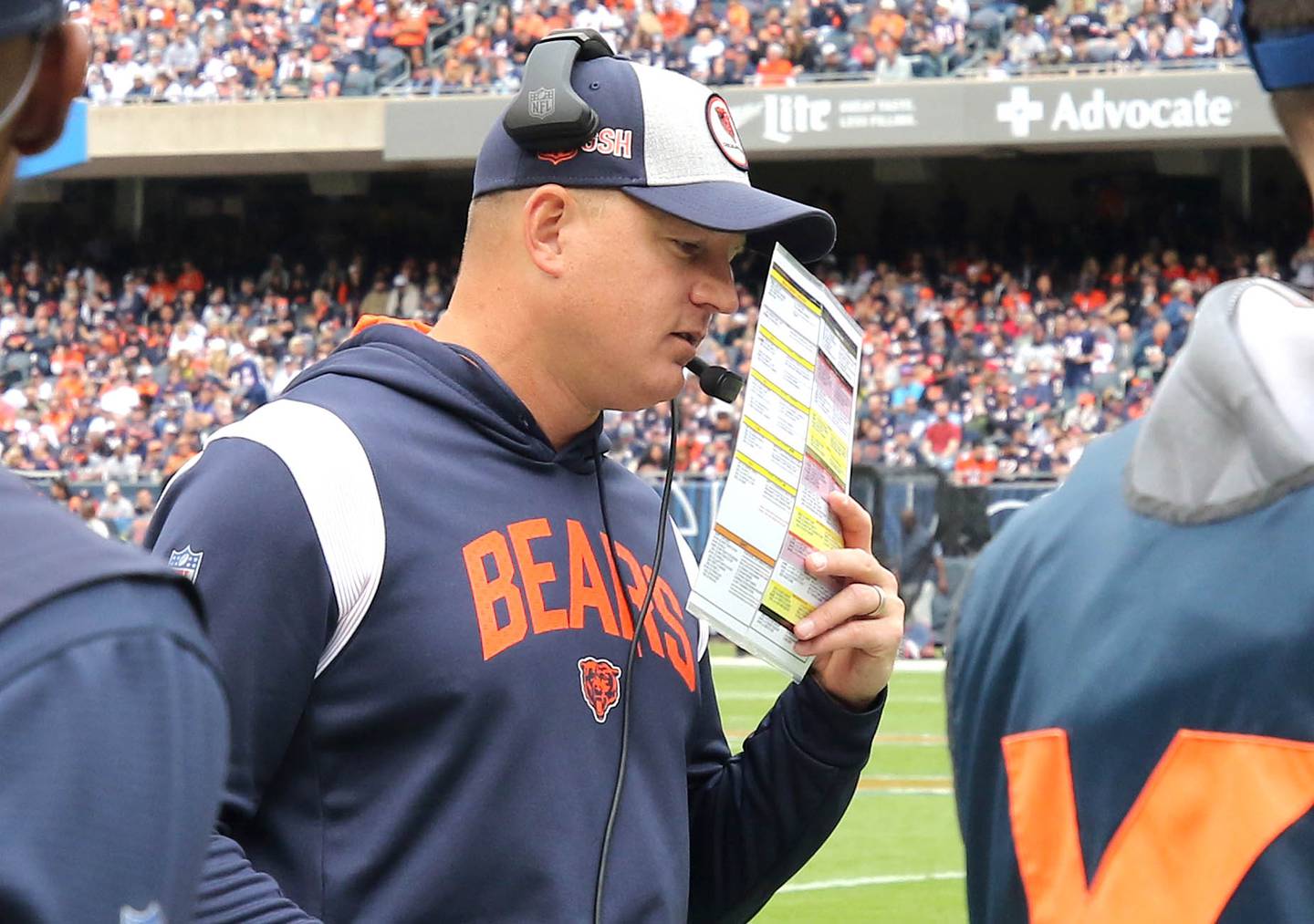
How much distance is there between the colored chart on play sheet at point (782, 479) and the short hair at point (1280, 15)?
0.90 metres

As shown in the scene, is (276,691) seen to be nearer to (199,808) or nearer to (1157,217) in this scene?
(199,808)

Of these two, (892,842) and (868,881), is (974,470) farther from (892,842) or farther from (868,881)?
(868,881)

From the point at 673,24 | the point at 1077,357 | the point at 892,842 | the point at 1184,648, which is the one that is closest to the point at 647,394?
the point at 1184,648

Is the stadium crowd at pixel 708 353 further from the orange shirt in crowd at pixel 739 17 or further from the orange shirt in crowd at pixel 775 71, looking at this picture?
the orange shirt in crowd at pixel 739 17

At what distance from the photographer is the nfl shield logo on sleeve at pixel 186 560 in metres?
1.83

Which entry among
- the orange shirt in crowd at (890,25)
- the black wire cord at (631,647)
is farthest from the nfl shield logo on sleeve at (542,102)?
the orange shirt in crowd at (890,25)

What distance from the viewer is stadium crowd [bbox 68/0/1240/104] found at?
77.3ft

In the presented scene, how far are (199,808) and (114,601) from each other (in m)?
0.11

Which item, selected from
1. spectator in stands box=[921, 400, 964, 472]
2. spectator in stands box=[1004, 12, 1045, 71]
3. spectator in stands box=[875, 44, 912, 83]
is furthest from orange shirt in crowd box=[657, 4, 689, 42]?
spectator in stands box=[921, 400, 964, 472]

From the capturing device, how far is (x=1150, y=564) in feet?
3.64

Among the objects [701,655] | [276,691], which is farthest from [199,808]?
[701,655]

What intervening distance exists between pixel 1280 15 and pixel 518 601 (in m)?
1.14

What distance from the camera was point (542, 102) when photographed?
7.08 feet

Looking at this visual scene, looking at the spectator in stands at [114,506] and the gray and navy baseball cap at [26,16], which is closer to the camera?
the gray and navy baseball cap at [26,16]
